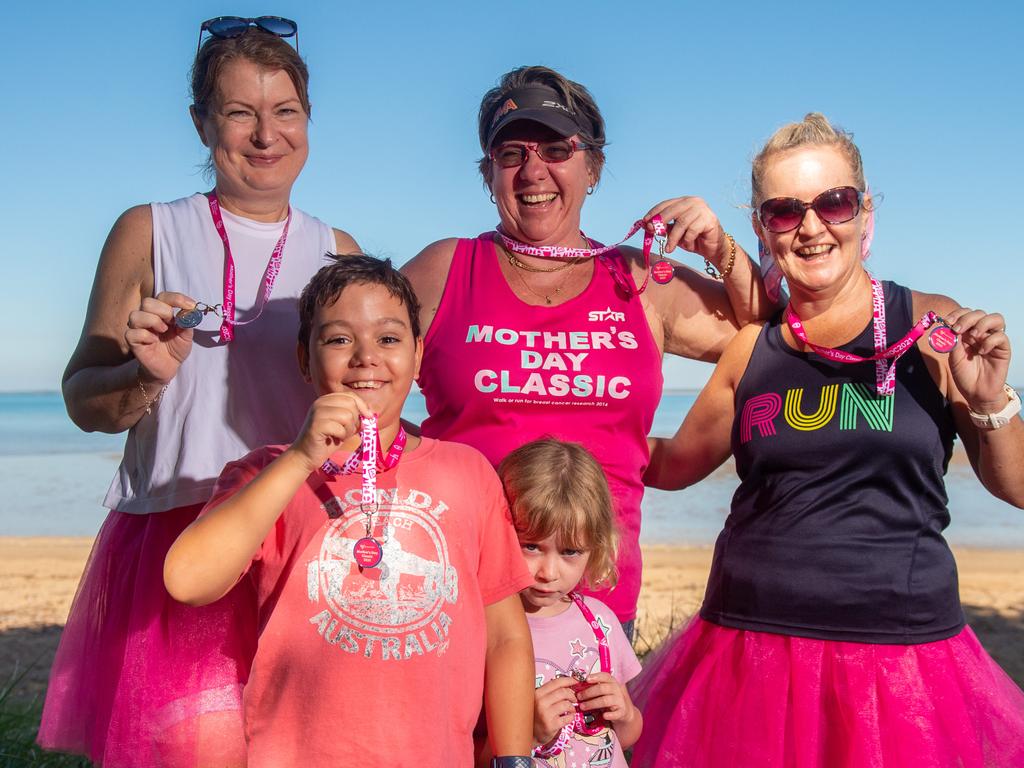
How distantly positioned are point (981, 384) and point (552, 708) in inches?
56.4

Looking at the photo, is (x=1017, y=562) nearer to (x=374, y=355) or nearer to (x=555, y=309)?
(x=555, y=309)

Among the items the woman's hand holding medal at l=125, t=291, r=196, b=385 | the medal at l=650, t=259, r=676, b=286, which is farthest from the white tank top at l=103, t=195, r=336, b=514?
the medal at l=650, t=259, r=676, b=286

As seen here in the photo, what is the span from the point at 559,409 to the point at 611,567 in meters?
0.52

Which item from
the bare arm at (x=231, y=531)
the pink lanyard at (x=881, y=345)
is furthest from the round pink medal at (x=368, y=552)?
the pink lanyard at (x=881, y=345)

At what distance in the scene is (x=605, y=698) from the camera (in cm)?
274

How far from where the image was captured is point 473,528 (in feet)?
8.48

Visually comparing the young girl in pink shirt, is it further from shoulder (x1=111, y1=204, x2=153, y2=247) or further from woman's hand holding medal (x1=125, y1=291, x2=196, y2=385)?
shoulder (x1=111, y1=204, x2=153, y2=247)

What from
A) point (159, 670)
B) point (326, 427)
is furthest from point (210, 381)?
point (326, 427)

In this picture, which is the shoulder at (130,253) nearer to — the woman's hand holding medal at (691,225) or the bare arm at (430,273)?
the bare arm at (430,273)

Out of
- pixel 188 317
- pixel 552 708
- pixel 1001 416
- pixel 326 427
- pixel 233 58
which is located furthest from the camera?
pixel 233 58

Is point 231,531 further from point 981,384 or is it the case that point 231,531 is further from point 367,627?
point 981,384

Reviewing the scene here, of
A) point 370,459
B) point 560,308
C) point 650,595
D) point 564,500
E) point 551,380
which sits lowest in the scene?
point 650,595

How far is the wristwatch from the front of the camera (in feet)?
9.26

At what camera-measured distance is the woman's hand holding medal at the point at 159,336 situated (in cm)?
257
